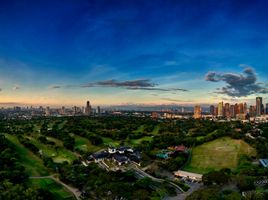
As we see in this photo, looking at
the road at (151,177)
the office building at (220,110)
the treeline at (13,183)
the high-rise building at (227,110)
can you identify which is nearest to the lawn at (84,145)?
the treeline at (13,183)

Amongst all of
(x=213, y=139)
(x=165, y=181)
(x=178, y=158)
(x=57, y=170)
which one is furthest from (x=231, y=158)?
(x=57, y=170)

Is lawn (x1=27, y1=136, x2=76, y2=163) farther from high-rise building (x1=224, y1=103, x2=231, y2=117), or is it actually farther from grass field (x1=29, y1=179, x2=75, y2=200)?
high-rise building (x1=224, y1=103, x2=231, y2=117)

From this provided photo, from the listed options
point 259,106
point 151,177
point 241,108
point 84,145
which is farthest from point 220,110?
point 151,177

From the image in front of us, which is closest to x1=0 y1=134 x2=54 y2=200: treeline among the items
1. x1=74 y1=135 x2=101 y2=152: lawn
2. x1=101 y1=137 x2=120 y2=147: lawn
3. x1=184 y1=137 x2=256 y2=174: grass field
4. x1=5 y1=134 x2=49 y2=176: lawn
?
x1=5 y1=134 x2=49 y2=176: lawn

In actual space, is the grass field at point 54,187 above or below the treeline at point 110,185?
below

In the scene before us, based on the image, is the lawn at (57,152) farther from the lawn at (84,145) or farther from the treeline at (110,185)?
the treeline at (110,185)

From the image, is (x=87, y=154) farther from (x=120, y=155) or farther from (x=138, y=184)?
(x=138, y=184)
